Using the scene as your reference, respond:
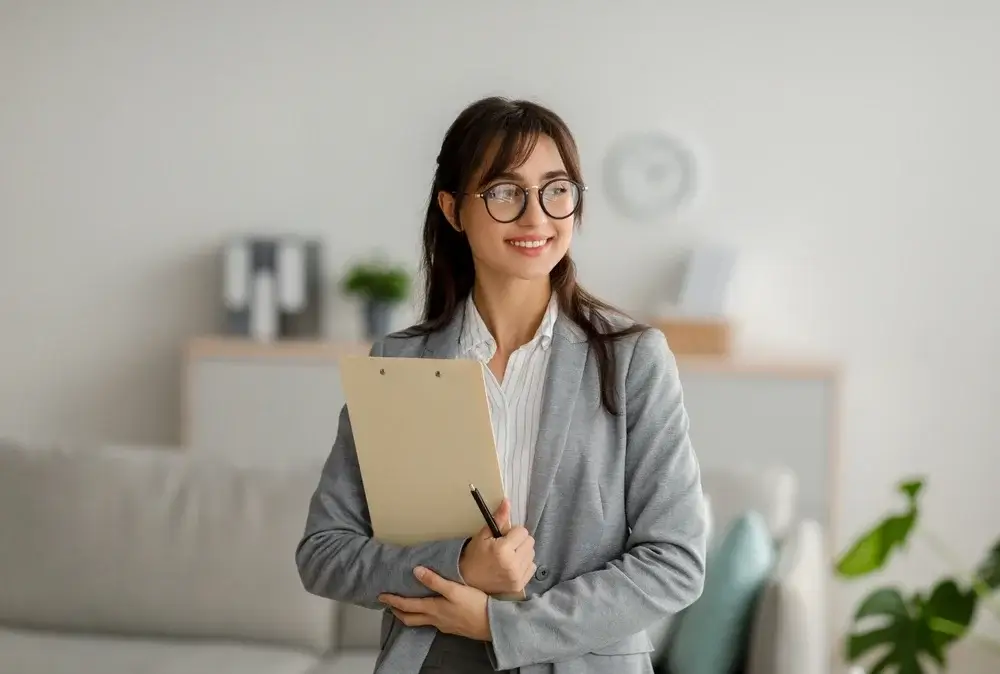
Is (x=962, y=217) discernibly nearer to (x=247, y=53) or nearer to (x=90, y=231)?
(x=247, y=53)

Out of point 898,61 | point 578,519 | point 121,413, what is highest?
point 898,61

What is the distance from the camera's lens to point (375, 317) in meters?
4.95

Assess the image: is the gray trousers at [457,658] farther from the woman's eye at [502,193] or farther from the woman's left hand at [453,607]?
the woman's eye at [502,193]

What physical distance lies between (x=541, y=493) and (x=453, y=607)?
6.7 inches

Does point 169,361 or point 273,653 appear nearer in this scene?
point 273,653

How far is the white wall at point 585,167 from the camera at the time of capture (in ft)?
15.7

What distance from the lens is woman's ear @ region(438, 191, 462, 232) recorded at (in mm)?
1696

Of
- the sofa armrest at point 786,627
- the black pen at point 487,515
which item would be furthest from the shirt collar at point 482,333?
the sofa armrest at point 786,627

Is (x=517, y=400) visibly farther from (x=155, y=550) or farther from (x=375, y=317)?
(x=375, y=317)

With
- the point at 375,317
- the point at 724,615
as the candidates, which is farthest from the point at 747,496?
the point at 375,317

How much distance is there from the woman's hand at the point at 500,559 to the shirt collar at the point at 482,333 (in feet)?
0.75

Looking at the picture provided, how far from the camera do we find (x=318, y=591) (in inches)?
66.2

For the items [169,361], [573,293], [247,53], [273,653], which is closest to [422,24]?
[247,53]

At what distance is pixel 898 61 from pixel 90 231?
10.5 feet
